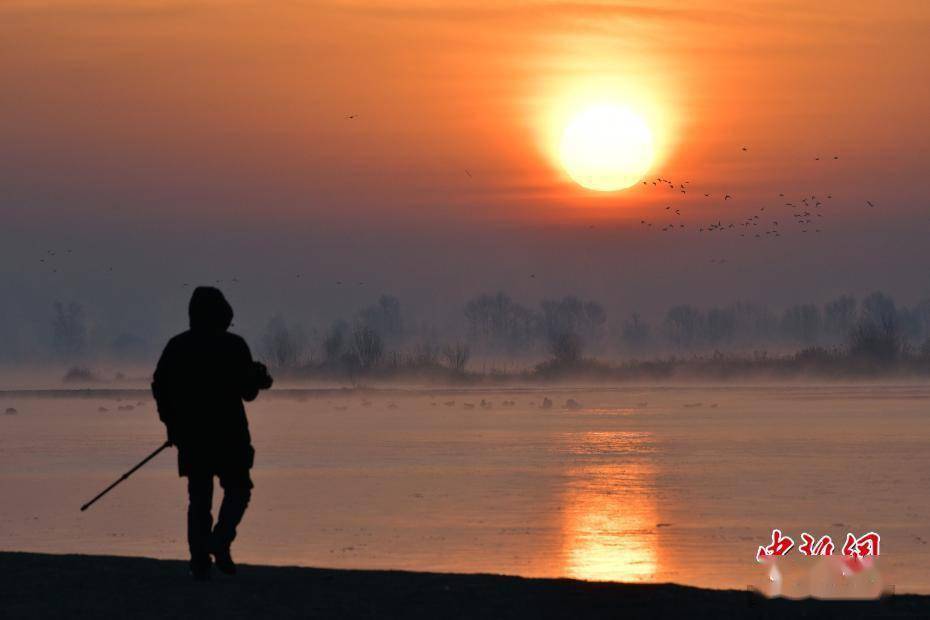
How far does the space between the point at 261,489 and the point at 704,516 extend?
869 centimetres

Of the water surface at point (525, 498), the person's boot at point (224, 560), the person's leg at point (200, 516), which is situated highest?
the person's leg at point (200, 516)

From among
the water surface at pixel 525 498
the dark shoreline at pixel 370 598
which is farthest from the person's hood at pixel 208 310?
the water surface at pixel 525 498

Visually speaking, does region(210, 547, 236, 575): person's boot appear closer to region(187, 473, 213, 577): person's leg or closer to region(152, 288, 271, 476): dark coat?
region(187, 473, 213, 577): person's leg

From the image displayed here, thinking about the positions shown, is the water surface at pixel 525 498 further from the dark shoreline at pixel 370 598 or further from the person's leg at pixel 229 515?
the person's leg at pixel 229 515

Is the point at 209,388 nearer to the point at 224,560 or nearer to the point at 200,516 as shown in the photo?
the point at 200,516

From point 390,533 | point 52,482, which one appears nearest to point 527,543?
point 390,533

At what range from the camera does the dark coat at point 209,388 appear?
39.2ft

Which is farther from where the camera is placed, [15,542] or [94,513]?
[94,513]

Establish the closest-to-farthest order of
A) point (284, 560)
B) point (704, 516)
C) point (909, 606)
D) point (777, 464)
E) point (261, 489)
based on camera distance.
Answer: point (909, 606) → point (284, 560) → point (704, 516) → point (261, 489) → point (777, 464)

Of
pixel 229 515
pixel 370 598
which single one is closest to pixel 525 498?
pixel 229 515

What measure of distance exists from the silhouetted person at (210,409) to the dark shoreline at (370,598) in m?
0.51

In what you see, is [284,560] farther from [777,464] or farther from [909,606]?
[777,464]

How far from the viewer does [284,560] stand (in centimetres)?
1725

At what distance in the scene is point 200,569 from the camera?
11734mm
